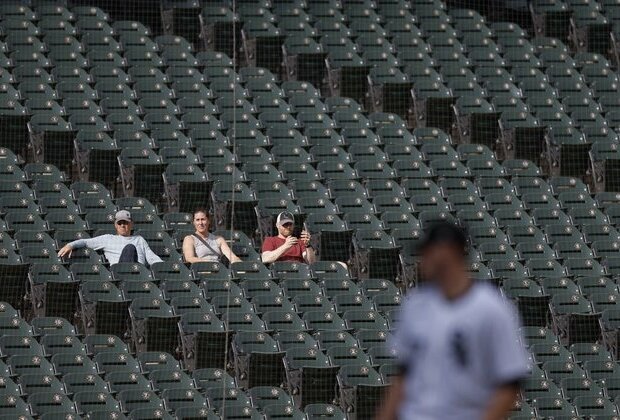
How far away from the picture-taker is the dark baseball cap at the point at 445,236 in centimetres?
387

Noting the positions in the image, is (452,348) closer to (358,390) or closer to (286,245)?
(358,390)

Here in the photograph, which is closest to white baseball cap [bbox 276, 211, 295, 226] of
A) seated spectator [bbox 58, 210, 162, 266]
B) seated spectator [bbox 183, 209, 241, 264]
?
seated spectator [bbox 183, 209, 241, 264]

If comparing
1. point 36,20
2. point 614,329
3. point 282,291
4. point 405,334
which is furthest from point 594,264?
point 405,334

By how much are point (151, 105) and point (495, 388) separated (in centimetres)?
987

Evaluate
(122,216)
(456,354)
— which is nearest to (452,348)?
(456,354)

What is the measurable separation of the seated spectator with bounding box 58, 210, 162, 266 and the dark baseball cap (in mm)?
7414

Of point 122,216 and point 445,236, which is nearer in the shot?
point 445,236

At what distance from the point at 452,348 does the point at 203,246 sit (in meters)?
7.60

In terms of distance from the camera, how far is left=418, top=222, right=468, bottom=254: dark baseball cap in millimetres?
3867

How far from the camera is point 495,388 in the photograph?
3.90m

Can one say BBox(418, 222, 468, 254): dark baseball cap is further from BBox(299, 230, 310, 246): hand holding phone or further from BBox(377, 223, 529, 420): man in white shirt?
BBox(299, 230, 310, 246): hand holding phone

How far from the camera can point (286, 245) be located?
37.6 ft

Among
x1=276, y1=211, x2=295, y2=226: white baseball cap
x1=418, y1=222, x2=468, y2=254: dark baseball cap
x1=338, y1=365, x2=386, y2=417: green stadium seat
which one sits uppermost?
x1=418, y1=222, x2=468, y2=254: dark baseball cap

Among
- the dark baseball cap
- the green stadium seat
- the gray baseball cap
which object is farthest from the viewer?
the gray baseball cap
